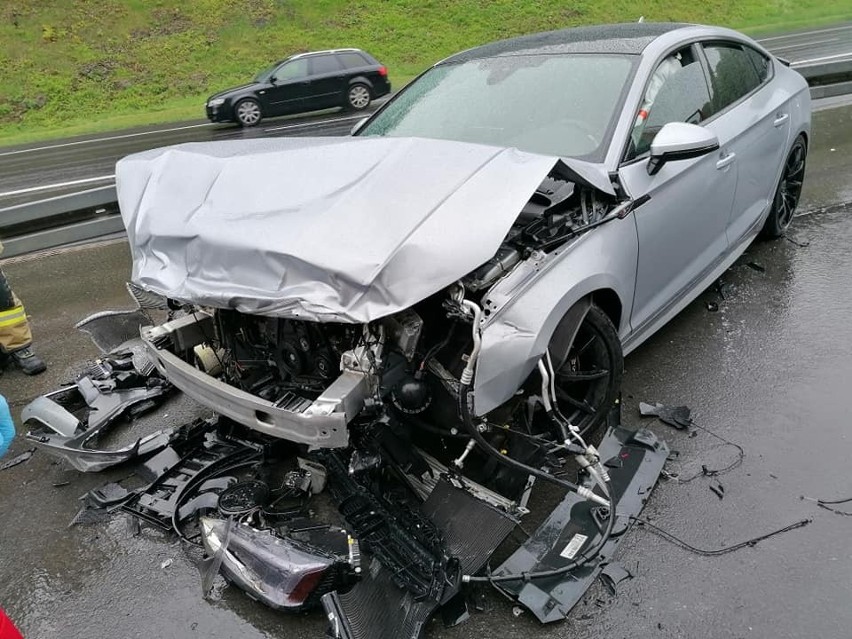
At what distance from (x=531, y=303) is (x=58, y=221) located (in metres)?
5.37

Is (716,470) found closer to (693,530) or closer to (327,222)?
(693,530)

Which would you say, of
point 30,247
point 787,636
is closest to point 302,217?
point 787,636

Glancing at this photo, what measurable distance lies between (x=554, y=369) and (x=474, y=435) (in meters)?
0.48

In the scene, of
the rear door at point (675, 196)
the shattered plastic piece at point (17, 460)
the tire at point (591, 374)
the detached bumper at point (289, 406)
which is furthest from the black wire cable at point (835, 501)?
the shattered plastic piece at point (17, 460)

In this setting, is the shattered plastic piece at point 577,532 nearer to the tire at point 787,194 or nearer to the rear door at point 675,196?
the rear door at point 675,196

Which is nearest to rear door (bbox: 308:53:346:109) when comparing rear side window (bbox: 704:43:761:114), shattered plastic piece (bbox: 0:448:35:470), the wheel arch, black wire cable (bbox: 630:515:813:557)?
the wheel arch

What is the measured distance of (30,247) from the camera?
6125mm

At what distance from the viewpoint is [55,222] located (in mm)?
6234

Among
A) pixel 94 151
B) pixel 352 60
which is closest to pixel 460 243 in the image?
pixel 94 151

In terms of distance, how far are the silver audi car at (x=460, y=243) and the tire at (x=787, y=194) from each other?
1167 millimetres

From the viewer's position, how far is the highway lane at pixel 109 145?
1056 cm

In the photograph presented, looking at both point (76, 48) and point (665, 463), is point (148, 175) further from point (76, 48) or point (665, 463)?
point (76, 48)

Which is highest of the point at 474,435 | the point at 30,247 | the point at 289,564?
the point at 474,435

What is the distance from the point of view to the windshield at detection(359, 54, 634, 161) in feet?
10.8
